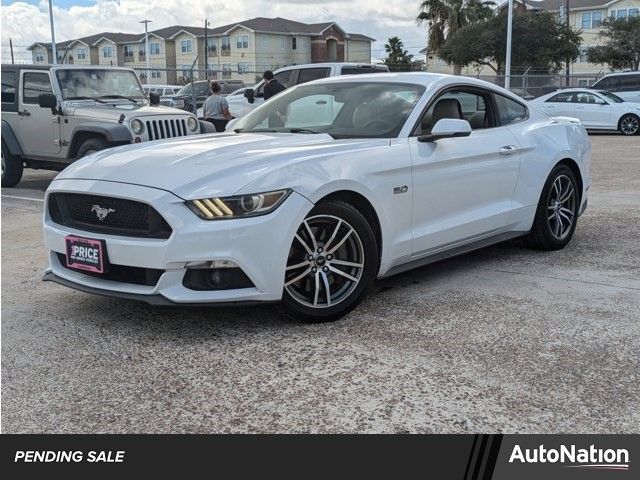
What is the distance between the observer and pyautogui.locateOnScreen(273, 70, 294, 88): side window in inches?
609

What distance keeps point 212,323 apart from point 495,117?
2.86m

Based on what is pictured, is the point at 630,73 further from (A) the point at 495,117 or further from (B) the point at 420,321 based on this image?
(B) the point at 420,321

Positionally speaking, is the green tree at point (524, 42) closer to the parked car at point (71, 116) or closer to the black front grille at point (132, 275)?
the parked car at point (71, 116)

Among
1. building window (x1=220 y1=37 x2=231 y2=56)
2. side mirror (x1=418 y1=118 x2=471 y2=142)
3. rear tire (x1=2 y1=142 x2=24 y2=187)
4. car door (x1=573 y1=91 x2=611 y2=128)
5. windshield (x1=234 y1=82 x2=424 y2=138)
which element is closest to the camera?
side mirror (x1=418 y1=118 x2=471 y2=142)

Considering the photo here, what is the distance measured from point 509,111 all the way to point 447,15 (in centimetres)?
4968

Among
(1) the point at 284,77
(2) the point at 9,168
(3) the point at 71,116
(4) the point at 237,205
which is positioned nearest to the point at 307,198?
(4) the point at 237,205

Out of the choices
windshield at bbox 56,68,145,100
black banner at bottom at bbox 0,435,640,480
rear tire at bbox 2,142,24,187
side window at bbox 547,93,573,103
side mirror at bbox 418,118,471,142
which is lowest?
black banner at bottom at bbox 0,435,640,480

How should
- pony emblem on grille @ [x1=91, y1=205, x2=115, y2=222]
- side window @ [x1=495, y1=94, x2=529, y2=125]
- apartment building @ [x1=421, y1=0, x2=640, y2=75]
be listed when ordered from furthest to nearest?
apartment building @ [x1=421, y1=0, x2=640, y2=75] < side window @ [x1=495, y1=94, x2=529, y2=125] < pony emblem on grille @ [x1=91, y1=205, x2=115, y2=222]

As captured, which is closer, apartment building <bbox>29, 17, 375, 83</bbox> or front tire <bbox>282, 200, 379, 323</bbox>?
front tire <bbox>282, 200, 379, 323</bbox>

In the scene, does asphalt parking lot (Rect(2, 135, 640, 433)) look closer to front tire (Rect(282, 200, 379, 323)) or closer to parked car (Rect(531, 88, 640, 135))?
front tire (Rect(282, 200, 379, 323))

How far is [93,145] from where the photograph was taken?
10.2 m

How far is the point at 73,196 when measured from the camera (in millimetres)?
4520

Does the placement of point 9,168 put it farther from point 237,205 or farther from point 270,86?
point 237,205

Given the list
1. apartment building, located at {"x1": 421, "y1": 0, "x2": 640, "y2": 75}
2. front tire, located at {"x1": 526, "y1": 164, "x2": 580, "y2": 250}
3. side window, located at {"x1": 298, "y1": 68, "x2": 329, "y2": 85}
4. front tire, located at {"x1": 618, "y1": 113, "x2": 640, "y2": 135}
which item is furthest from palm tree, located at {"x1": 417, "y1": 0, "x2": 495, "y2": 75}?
front tire, located at {"x1": 526, "y1": 164, "x2": 580, "y2": 250}
